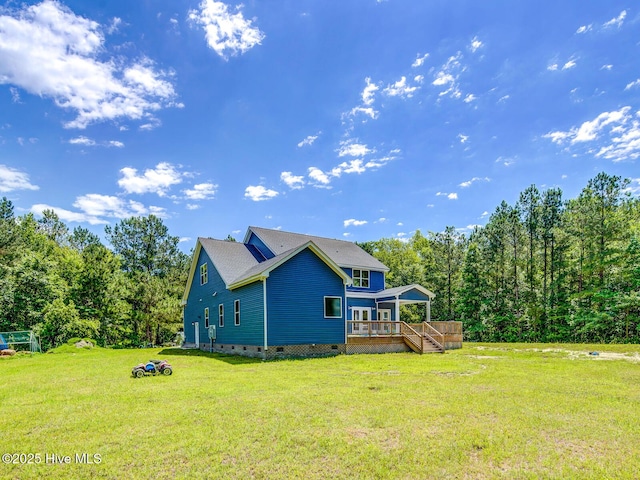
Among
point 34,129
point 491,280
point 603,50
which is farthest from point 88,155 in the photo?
point 491,280

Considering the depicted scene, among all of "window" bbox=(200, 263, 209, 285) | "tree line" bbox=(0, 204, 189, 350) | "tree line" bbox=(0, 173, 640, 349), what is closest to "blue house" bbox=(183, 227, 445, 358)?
"window" bbox=(200, 263, 209, 285)

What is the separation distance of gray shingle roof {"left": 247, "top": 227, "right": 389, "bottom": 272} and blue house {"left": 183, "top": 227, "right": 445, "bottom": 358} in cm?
9

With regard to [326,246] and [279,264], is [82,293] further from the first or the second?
[279,264]

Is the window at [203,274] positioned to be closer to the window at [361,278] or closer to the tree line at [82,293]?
the window at [361,278]

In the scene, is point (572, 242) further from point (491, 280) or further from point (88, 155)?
point (88, 155)

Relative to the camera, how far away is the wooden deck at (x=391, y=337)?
18.0 metres

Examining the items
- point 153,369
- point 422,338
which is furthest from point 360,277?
point 153,369

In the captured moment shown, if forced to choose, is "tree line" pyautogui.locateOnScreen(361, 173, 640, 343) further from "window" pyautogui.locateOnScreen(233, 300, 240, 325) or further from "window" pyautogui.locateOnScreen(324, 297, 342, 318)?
"window" pyautogui.locateOnScreen(233, 300, 240, 325)

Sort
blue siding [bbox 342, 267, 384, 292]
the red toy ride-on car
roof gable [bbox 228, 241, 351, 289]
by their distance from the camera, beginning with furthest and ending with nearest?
blue siding [bbox 342, 267, 384, 292] → roof gable [bbox 228, 241, 351, 289] → the red toy ride-on car

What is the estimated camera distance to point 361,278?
82.8 ft

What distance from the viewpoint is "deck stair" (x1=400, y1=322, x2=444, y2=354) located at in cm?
1862

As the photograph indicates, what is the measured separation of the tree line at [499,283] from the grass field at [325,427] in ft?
64.5

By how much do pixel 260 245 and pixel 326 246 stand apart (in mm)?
4901

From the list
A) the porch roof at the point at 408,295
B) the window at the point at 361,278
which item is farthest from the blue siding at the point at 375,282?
the porch roof at the point at 408,295
